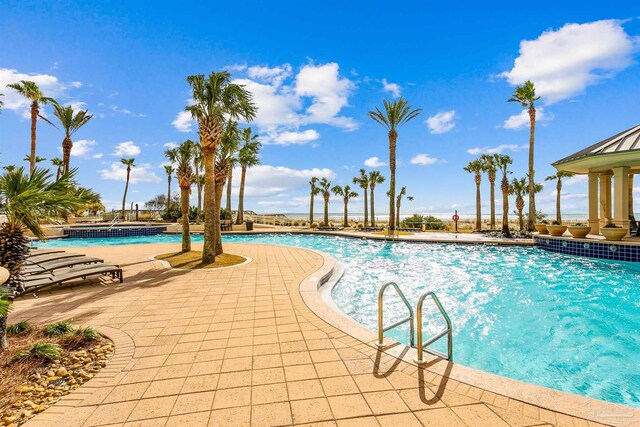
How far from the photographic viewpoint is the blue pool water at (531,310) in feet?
14.3

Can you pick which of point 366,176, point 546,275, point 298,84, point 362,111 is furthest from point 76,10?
point 366,176

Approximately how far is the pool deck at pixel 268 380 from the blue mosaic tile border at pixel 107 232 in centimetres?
2082

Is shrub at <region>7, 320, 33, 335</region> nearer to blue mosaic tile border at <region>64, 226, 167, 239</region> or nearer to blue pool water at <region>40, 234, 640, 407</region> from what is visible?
blue pool water at <region>40, 234, 640, 407</region>

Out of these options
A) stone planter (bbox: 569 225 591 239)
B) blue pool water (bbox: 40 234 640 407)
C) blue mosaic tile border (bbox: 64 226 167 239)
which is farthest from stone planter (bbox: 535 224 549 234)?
blue mosaic tile border (bbox: 64 226 167 239)

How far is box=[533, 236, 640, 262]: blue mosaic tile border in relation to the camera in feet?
40.3

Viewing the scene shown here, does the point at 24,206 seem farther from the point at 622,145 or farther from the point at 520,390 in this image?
the point at 622,145

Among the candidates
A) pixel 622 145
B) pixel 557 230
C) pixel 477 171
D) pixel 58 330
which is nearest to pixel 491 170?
pixel 477 171

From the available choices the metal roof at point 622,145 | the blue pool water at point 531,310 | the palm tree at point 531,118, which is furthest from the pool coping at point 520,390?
the palm tree at point 531,118

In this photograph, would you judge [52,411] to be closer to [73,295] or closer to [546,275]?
[73,295]

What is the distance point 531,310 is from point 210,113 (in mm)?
11093

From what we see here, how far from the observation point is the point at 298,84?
51.3ft

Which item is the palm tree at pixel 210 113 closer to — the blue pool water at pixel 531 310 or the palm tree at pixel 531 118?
the blue pool water at pixel 531 310

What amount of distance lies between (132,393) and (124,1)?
10194mm

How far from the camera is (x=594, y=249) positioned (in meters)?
13.3
